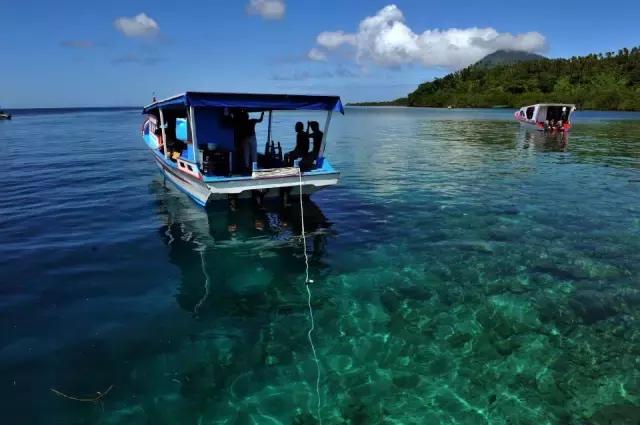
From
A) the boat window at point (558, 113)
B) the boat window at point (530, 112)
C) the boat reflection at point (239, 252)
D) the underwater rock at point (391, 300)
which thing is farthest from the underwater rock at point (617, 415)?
the boat window at point (530, 112)

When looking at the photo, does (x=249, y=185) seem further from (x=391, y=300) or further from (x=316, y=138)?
(x=391, y=300)

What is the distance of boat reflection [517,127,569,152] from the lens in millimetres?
36625

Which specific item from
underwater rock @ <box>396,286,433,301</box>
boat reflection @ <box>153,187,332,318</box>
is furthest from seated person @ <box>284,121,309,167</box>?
underwater rock @ <box>396,286,433,301</box>

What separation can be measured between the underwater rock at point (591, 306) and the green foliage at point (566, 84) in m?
143

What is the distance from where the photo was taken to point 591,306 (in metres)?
9.10

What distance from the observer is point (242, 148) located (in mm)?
15977

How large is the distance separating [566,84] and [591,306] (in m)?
172

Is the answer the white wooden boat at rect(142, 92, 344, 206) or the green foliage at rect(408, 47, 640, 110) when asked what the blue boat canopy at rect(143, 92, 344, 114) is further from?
the green foliage at rect(408, 47, 640, 110)

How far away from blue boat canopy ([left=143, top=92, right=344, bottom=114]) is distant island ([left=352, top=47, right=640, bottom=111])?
141644 mm

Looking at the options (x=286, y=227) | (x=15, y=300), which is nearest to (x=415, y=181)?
(x=286, y=227)

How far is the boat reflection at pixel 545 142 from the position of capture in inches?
1442

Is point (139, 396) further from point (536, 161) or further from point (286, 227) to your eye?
point (536, 161)

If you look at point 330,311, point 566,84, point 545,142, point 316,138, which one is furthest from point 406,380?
point 566,84

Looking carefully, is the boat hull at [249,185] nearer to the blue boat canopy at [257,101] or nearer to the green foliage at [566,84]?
the blue boat canopy at [257,101]
